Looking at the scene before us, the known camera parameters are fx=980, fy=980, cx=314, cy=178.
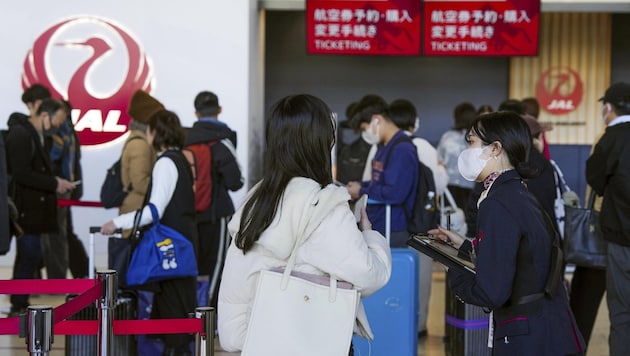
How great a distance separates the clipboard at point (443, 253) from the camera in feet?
9.82

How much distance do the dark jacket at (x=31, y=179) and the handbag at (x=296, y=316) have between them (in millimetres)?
4195

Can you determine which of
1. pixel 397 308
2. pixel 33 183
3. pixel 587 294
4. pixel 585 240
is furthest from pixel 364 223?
pixel 33 183

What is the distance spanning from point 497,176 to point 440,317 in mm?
4192

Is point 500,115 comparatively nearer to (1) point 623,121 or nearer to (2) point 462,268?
(2) point 462,268

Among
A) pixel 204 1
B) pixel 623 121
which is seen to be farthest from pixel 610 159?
pixel 204 1

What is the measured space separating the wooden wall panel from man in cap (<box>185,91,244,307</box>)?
642 centimetres

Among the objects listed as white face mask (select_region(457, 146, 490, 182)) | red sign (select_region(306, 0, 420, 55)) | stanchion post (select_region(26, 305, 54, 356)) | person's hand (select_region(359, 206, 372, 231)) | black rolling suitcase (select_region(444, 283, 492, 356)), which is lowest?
black rolling suitcase (select_region(444, 283, 492, 356))

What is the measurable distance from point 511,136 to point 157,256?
7.42 ft

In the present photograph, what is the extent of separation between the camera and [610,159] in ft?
15.5

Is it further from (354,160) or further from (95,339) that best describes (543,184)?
(354,160)

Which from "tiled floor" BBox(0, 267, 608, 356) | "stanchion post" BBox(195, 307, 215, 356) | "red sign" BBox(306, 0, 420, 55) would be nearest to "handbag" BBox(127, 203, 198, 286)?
"tiled floor" BBox(0, 267, 608, 356)

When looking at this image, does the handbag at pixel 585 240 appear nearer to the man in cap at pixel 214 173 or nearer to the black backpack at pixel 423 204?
the black backpack at pixel 423 204

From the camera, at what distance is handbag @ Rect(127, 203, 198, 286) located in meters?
4.77

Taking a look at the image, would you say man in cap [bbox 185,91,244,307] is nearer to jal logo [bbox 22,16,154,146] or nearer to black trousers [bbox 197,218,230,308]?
black trousers [bbox 197,218,230,308]
